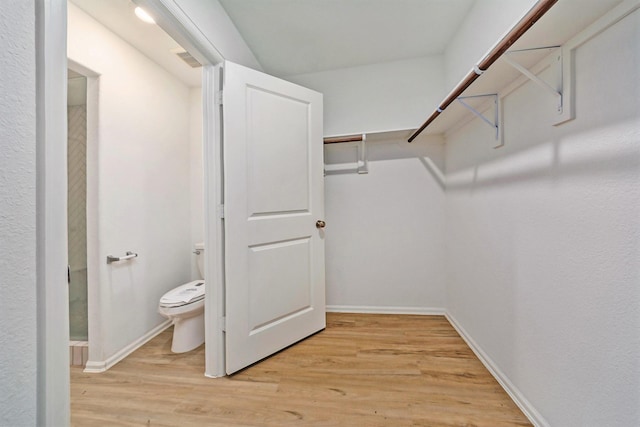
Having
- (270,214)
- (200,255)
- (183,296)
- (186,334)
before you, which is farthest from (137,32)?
(186,334)

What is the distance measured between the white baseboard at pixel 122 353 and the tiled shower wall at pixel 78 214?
28 cm

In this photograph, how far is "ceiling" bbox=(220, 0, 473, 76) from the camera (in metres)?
1.63

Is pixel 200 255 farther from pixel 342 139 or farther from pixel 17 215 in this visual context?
pixel 17 215

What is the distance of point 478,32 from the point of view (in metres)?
1.56

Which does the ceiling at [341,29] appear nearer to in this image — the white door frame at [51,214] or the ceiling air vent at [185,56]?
the ceiling air vent at [185,56]

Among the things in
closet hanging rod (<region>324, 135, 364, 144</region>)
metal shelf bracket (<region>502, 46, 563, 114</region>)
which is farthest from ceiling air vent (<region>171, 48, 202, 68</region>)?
metal shelf bracket (<region>502, 46, 563, 114</region>)

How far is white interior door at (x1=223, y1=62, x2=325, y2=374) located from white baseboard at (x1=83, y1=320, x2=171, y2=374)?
0.83 meters

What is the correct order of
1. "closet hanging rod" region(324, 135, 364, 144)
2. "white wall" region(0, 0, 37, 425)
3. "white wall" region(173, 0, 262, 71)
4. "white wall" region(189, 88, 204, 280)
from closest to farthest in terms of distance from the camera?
"white wall" region(0, 0, 37, 425)
"white wall" region(173, 0, 262, 71)
"closet hanging rod" region(324, 135, 364, 144)
"white wall" region(189, 88, 204, 280)

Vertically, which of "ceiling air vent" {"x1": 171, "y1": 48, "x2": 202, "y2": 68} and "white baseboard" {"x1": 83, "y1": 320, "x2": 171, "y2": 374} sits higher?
"ceiling air vent" {"x1": 171, "y1": 48, "x2": 202, "y2": 68}

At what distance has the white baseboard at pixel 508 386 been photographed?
1139 mm

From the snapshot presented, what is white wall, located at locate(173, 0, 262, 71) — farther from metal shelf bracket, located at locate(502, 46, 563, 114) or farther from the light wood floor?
the light wood floor

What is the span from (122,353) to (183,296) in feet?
1.73

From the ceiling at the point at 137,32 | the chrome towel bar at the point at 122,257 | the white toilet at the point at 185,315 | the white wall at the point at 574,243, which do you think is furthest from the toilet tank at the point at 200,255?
the white wall at the point at 574,243

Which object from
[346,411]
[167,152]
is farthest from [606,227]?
[167,152]
